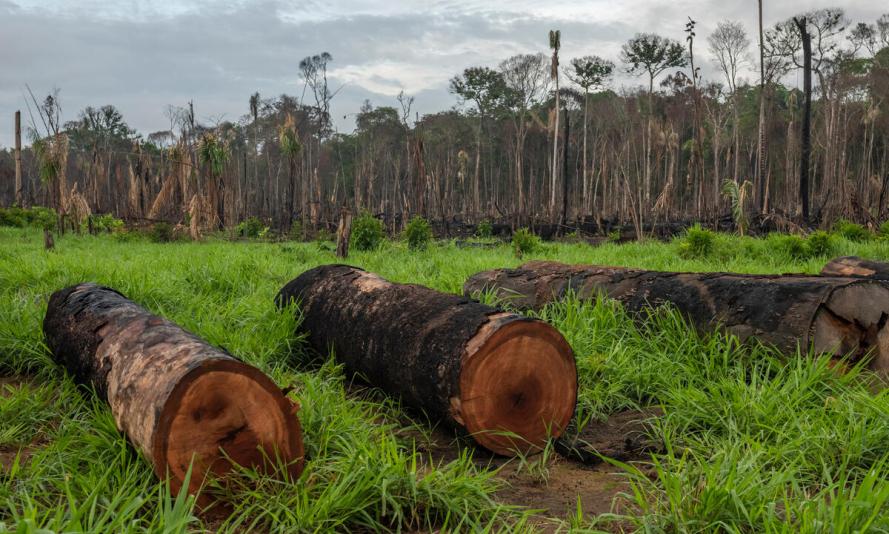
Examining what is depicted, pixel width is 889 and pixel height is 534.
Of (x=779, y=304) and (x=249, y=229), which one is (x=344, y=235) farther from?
(x=249, y=229)

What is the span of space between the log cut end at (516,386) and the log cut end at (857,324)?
1.64 m

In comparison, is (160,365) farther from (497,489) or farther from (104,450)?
(497,489)

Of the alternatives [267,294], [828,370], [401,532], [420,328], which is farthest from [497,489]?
[267,294]

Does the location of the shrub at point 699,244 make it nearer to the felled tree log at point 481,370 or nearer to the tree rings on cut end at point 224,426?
the felled tree log at point 481,370

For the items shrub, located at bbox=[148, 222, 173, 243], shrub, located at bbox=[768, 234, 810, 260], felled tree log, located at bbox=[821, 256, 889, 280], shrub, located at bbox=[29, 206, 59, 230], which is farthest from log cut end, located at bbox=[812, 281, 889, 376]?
shrub, located at bbox=[29, 206, 59, 230]

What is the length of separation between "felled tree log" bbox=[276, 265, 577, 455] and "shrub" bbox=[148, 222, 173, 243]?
50.6 ft

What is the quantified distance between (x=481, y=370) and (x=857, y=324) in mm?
2366

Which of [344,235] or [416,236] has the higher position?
[344,235]

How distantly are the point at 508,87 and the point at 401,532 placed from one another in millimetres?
46033

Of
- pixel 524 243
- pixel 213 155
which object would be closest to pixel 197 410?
pixel 524 243

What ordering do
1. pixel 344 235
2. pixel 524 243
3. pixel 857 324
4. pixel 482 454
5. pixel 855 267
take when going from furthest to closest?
pixel 524 243, pixel 344 235, pixel 855 267, pixel 857 324, pixel 482 454

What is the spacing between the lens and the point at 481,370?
3117 mm

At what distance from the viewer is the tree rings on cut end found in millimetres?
2477

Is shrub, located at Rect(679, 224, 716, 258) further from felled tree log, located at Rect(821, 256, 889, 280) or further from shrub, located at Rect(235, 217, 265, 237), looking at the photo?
shrub, located at Rect(235, 217, 265, 237)
